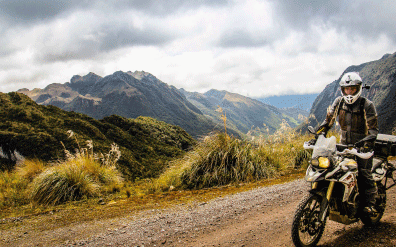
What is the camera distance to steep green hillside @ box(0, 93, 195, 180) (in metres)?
8.77

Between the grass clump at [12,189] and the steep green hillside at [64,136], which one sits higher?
the steep green hillside at [64,136]

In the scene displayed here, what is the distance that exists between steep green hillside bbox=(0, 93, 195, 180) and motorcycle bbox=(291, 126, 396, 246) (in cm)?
774

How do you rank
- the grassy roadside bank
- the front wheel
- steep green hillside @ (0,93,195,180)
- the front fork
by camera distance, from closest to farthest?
the front wheel, the front fork, the grassy roadside bank, steep green hillside @ (0,93,195,180)

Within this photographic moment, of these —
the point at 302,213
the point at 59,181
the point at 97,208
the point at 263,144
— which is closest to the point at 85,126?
Answer: the point at 59,181

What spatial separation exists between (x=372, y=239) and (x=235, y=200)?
2.68 metres

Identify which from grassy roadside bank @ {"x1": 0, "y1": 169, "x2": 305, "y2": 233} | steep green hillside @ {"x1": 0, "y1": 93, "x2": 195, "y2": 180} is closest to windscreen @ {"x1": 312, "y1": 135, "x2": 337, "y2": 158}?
grassy roadside bank @ {"x1": 0, "y1": 169, "x2": 305, "y2": 233}

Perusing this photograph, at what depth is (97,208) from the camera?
570 cm

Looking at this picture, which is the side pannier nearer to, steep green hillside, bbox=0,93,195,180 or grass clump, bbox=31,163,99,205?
grass clump, bbox=31,163,99,205

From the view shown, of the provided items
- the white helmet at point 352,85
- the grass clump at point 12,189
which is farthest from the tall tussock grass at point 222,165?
the grass clump at point 12,189

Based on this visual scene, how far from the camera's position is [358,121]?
376 cm

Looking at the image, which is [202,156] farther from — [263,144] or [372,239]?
[372,239]

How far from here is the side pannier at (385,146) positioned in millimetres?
3783

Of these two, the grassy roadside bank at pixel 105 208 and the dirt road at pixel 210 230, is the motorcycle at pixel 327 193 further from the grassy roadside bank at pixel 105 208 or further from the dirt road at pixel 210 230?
the grassy roadside bank at pixel 105 208

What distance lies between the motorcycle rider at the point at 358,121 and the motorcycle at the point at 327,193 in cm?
24
